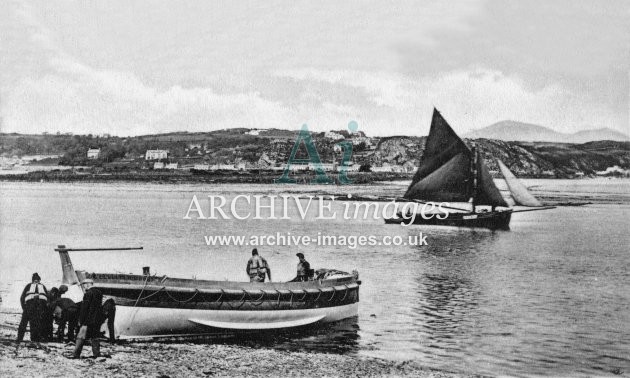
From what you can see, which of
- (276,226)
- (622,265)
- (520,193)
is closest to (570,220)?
(520,193)

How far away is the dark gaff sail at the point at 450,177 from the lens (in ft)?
130

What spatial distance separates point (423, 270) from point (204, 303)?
45.4 ft

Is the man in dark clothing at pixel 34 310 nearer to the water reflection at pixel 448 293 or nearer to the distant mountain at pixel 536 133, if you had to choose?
the water reflection at pixel 448 293

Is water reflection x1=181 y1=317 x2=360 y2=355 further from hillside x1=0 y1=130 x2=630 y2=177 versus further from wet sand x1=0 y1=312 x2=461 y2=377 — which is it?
hillside x1=0 y1=130 x2=630 y2=177

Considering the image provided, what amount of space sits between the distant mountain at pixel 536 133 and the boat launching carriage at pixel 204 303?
39.2 feet

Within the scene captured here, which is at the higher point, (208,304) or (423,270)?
(208,304)

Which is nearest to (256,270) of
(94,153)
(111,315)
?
(111,315)

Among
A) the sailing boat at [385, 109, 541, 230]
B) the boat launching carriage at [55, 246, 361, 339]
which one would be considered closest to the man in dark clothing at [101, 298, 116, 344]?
the boat launching carriage at [55, 246, 361, 339]

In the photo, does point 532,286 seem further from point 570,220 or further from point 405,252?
point 570,220

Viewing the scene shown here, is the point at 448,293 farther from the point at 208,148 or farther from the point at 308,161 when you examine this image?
the point at 208,148

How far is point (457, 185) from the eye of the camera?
4122 cm

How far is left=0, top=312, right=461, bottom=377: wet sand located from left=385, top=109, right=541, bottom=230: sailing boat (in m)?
23.8

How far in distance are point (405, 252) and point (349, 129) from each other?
1036 centimetres

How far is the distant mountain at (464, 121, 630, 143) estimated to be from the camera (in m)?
23.7
